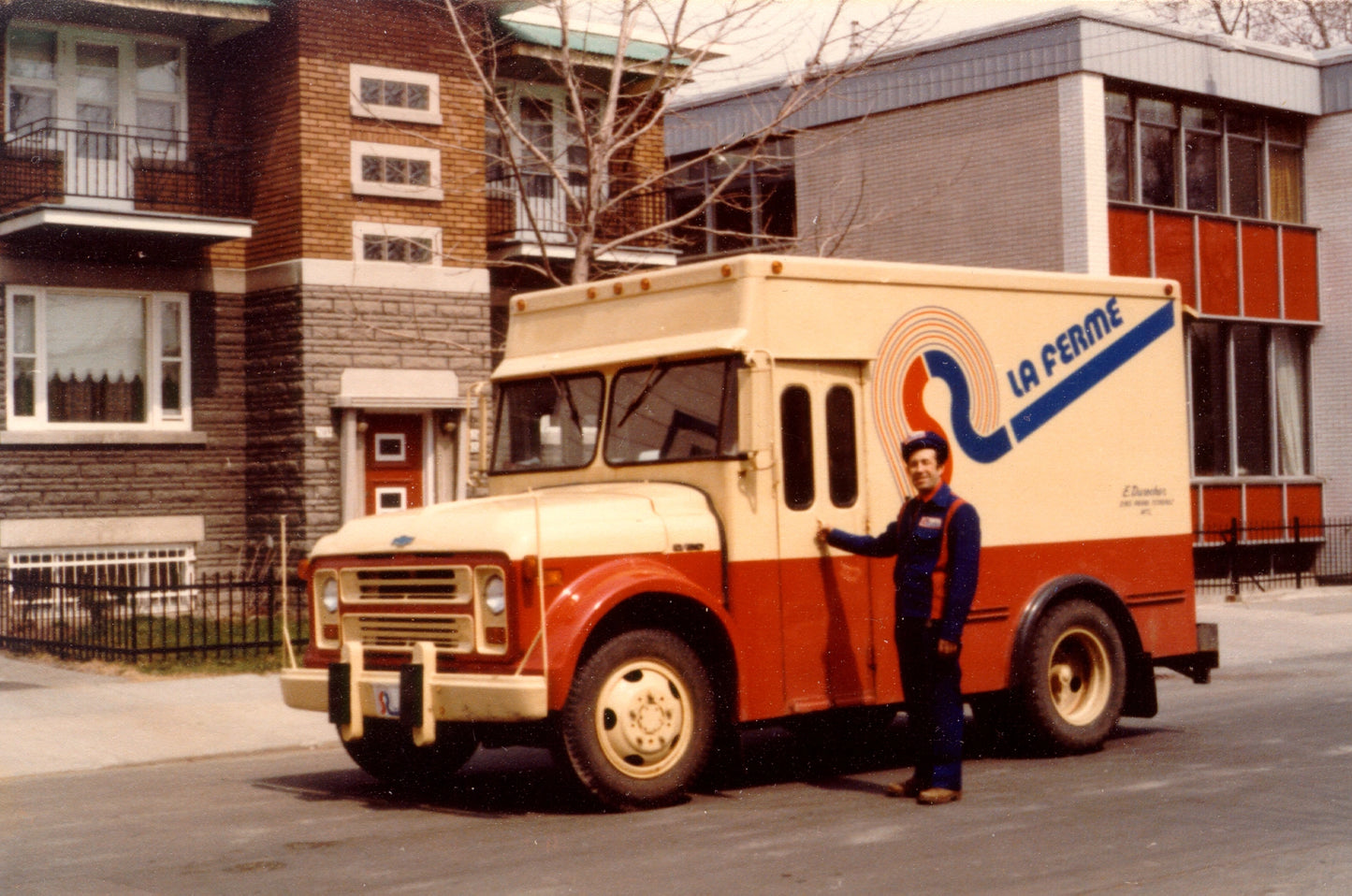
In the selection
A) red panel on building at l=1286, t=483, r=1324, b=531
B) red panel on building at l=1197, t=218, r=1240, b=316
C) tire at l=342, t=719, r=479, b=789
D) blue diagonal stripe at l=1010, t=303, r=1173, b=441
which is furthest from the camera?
red panel on building at l=1286, t=483, r=1324, b=531

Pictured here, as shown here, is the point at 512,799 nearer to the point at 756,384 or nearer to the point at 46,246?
the point at 756,384

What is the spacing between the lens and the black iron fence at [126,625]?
15938mm

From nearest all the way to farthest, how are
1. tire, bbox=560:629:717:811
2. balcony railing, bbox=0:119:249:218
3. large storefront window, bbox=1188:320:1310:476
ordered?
tire, bbox=560:629:717:811, balcony railing, bbox=0:119:249:218, large storefront window, bbox=1188:320:1310:476

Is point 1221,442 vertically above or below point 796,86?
below

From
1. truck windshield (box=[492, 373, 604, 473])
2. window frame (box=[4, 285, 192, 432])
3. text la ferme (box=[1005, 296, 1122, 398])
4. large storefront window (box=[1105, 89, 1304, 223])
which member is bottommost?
truck windshield (box=[492, 373, 604, 473])

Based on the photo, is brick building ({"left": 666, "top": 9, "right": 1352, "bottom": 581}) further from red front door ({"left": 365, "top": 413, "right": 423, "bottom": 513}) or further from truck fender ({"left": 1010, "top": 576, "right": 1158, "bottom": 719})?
truck fender ({"left": 1010, "top": 576, "right": 1158, "bottom": 719})

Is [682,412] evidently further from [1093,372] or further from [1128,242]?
[1128,242]

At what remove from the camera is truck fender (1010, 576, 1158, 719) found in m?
10.2

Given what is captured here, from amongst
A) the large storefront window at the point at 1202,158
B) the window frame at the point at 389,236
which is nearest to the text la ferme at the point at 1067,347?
the window frame at the point at 389,236

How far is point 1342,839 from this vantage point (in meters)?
7.52

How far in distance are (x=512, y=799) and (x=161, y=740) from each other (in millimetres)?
4130

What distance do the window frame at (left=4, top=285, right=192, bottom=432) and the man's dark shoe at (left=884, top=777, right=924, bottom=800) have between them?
1440 centimetres

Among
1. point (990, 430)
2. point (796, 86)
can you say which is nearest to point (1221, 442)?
point (796, 86)

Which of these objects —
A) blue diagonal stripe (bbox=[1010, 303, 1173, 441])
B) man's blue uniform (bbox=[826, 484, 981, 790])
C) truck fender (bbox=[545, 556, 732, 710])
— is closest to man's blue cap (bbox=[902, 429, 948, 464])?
man's blue uniform (bbox=[826, 484, 981, 790])
